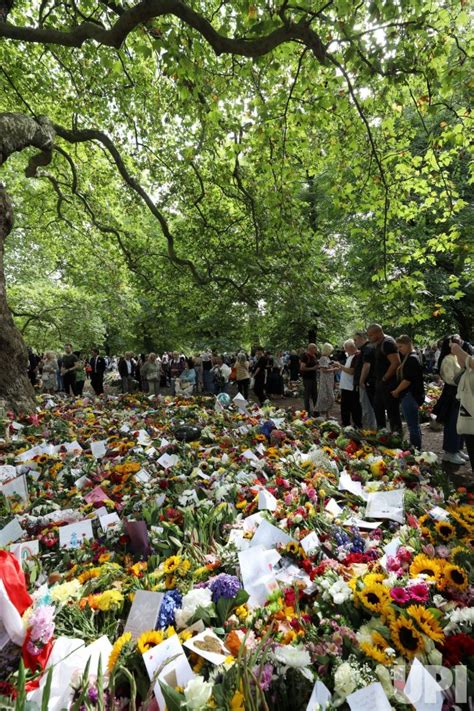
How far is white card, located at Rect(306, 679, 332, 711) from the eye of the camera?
1.53m

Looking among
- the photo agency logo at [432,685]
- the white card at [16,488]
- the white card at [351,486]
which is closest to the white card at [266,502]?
the white card at [351,486]

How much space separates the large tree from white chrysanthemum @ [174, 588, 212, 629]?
358cm

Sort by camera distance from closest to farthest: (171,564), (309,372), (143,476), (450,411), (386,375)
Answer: (171,564)
(143,476)
(450,411)
(386,375)
(309,372)

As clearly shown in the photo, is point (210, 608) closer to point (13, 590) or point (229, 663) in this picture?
point (229, 663)

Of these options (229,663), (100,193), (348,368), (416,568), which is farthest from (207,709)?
(100,193)

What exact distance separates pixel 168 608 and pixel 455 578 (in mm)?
1478


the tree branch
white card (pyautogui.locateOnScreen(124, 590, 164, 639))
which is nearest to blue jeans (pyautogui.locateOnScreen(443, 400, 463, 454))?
the tree branch

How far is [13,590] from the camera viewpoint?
1890mm

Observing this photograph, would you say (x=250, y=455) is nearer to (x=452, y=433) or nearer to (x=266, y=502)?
(x=266, y=502)

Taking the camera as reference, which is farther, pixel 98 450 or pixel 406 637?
pixel 98 450

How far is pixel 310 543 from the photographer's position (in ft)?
8.64

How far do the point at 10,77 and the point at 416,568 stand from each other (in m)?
9.98

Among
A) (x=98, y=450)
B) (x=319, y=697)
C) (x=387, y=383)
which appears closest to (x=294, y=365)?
(x=387, y=383)

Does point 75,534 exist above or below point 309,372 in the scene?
below
